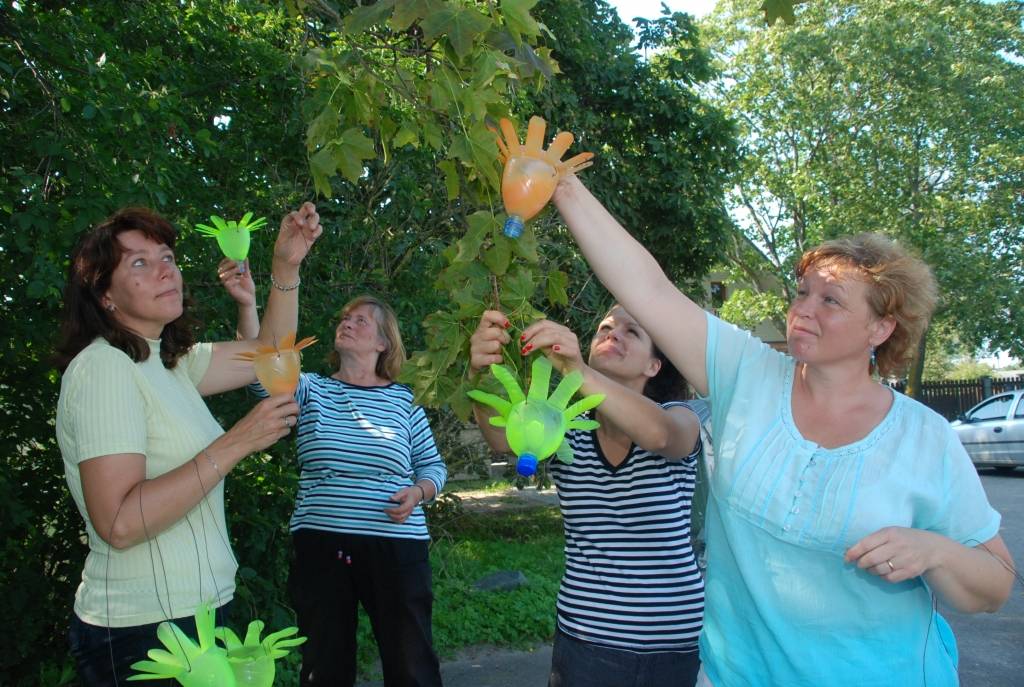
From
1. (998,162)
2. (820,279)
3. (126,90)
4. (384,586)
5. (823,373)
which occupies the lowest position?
(384,586)

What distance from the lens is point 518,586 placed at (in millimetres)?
6301

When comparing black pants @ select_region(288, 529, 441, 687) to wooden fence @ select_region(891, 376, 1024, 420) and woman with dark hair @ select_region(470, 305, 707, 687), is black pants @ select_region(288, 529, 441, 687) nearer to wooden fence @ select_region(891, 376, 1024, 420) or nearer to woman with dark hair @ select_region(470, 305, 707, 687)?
woman with dark hair @ select_region(470, 305, 707, 687)

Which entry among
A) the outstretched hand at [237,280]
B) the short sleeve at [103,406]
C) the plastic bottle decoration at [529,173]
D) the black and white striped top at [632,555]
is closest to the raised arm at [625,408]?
the black and white striped top at [632,555]

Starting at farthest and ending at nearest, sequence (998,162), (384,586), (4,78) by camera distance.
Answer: (998,162), (4,78), (384,586)

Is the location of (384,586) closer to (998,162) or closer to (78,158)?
(78,158)

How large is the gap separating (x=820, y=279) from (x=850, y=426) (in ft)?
1.08

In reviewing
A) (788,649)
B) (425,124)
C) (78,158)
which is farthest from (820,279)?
(78,158)

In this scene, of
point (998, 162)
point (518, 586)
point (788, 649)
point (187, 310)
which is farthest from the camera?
point (998, 162)

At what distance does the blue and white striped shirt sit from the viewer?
3.22 metres

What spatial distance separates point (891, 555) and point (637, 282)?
0.74 metres

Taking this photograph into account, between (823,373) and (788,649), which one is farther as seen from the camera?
(823,373)

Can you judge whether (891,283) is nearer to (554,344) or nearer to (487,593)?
(554,344)

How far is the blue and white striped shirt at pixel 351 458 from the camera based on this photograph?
10.6 feet

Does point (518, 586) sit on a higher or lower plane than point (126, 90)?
lower
